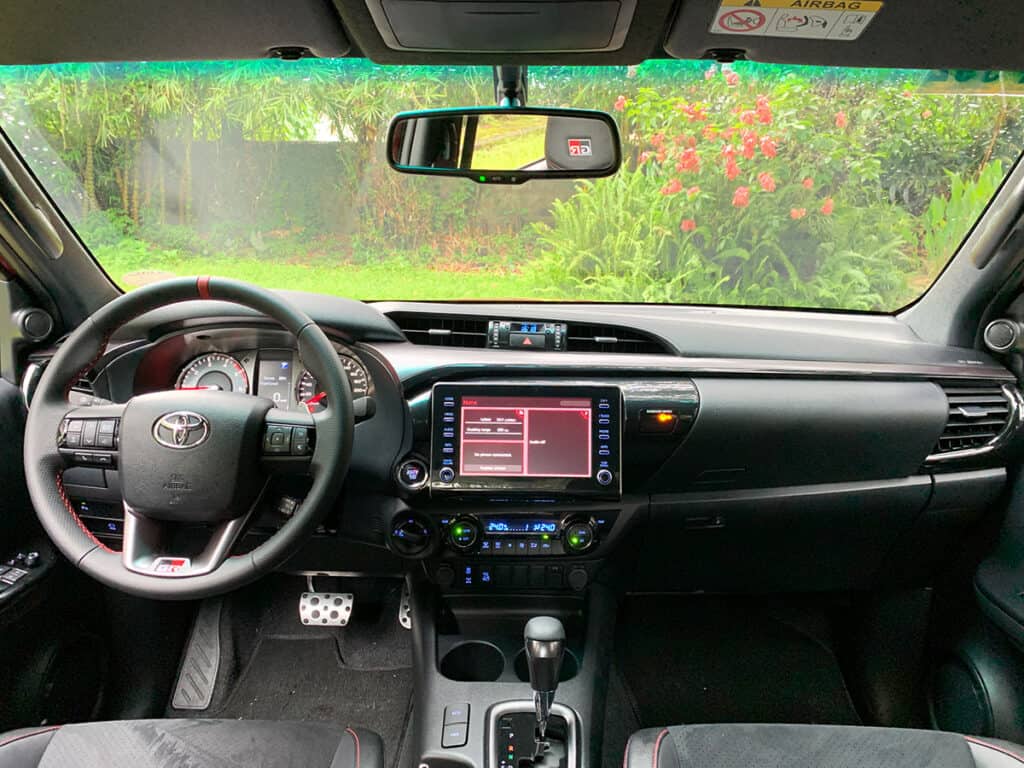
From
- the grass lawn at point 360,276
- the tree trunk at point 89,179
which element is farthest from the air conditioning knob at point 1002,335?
the tree trunk at point 89,179

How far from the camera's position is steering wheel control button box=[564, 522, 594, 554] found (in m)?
2.19

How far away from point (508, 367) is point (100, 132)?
4.77 ft

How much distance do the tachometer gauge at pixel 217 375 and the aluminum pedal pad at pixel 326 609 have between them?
1.07 m

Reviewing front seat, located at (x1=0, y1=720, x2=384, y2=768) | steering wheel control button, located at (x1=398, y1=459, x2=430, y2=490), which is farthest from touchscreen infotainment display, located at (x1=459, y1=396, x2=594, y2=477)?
front seat, located at (x1=0, y1=720, x2=384, y2=768)

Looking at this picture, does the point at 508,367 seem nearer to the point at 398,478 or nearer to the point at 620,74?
the point at 398,478

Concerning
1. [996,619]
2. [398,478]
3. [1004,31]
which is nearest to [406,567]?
[398,478]

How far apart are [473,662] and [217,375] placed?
1141 millimetres

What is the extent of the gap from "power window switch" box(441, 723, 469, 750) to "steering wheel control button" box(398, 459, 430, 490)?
0.65 metres

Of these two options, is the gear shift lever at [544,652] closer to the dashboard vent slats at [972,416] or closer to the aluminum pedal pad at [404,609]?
the aluminum pedal pad at [404,609]

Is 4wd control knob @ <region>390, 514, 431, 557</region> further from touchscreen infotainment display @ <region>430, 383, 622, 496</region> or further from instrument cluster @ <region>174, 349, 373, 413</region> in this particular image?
instrument cluster @ <region>174, 349, 373, 413</region>

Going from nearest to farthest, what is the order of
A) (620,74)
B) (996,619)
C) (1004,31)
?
(1004,31) < (620,74) < (996,619)

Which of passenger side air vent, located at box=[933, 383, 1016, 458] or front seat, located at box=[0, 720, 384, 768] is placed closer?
front seat, located at box=[0, 720, 384, 768]

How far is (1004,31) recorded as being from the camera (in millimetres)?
1658

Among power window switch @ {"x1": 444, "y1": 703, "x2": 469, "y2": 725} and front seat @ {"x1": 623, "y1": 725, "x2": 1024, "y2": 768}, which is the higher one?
front seat @ {"x1": 623, "y1": 725, "x2": 1024, "y2": 768}
